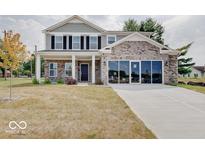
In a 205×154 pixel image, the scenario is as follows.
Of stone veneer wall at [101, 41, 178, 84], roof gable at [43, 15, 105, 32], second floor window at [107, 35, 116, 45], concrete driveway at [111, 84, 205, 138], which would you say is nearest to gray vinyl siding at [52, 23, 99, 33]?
roof gable at [43, 15, 105, 32]

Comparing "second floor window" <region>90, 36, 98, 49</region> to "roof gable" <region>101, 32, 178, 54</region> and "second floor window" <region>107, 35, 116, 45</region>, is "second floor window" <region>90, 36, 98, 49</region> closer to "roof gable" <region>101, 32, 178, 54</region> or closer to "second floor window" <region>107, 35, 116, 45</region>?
"second floor window" <region>107, 35, 116, 45</region>

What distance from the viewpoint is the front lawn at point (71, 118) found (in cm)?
640

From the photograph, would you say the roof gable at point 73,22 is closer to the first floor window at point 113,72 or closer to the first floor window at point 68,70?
the first floor window at point 68,70

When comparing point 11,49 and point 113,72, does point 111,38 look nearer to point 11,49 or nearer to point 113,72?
point 113,72

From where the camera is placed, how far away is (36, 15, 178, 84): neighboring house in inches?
706

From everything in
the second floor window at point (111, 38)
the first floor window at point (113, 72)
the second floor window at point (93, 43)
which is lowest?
the first floor window at point (113, 72)

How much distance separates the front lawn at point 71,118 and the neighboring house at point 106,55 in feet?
25.1

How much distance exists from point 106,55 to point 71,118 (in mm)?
10715

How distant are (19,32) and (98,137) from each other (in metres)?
6.64

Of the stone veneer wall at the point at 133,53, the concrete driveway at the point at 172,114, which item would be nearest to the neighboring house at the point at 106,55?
the stone veneer wall at the point at 133,53

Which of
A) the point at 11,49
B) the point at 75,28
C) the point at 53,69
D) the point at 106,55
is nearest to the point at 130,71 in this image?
the point at 106,55

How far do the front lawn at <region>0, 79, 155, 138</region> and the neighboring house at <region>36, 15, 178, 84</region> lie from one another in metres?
7.66

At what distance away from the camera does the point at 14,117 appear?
7660 mm
